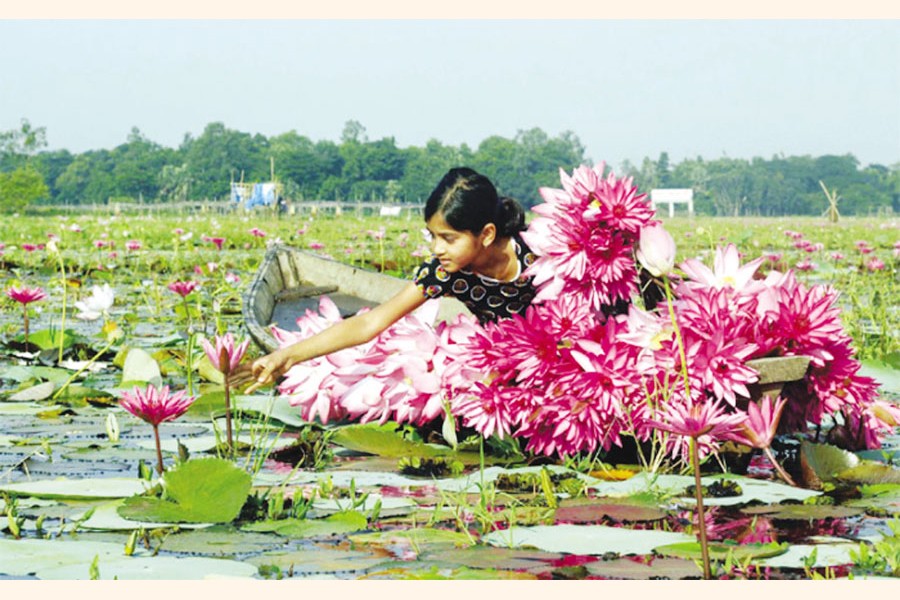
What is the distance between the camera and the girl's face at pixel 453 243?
294cm

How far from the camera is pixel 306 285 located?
610 centimetres

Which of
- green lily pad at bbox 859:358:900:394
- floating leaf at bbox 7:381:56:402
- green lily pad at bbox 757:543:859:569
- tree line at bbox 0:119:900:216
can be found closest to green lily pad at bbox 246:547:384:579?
green lily pad at bbox 757:543:859:569

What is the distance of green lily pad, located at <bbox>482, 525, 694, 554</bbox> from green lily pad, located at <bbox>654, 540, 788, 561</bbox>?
0.05m

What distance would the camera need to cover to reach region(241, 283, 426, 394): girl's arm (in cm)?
301

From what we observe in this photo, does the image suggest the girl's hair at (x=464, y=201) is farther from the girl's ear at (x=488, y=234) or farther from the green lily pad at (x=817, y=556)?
the green lily pad at (x=817, y=556)

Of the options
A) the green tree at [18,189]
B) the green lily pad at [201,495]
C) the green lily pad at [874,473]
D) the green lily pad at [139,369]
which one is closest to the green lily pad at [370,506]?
the green lily pad at [201,495]

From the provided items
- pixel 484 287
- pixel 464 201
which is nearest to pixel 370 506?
pixel 464 201

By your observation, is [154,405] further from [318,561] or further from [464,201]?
[464,201]

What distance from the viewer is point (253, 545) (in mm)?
2008

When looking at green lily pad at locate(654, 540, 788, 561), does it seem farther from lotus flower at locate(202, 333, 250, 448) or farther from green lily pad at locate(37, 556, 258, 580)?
lotus flower at locate(202, 333, 250, 448)

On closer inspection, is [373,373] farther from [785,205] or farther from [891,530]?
[785,205]

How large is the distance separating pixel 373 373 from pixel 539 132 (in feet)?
361

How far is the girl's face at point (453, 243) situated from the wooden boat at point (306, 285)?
190 cm

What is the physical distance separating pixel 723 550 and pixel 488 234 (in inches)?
51.3
